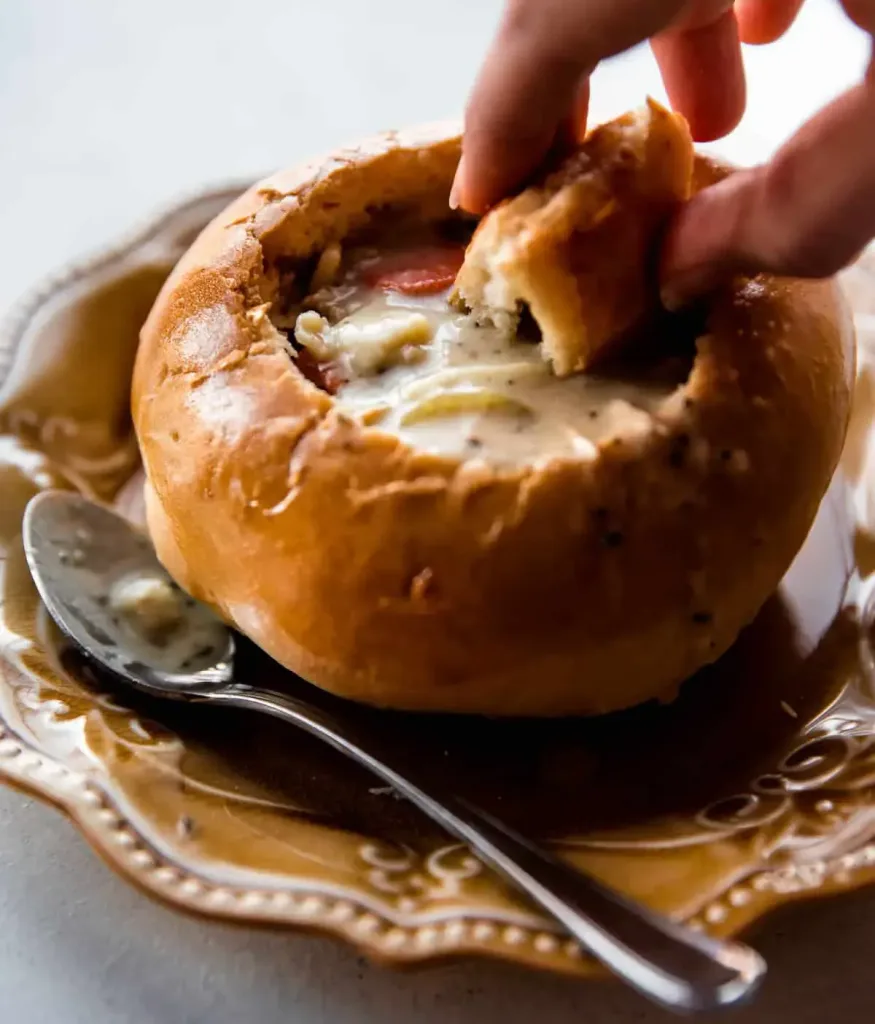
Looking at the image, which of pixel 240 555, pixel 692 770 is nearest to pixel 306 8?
pixel 240 555

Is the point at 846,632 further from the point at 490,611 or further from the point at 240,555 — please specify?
the point at 240,555

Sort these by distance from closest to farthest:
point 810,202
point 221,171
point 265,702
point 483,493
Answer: point 810,202 → point 483,493 → point 265,702 → point 221,171

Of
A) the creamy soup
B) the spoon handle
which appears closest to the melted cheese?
the creamy soup

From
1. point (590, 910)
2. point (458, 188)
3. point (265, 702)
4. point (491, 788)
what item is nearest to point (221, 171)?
point (458, 188)

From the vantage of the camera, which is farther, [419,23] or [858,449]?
[419,23]

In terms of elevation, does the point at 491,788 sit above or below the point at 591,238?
below

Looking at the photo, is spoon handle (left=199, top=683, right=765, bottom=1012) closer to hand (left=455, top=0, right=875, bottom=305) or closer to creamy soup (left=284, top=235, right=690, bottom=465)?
creamy soup (left=284, top=235, right=690, bottom=465)

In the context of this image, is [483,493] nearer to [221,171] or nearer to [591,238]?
[591,238]
